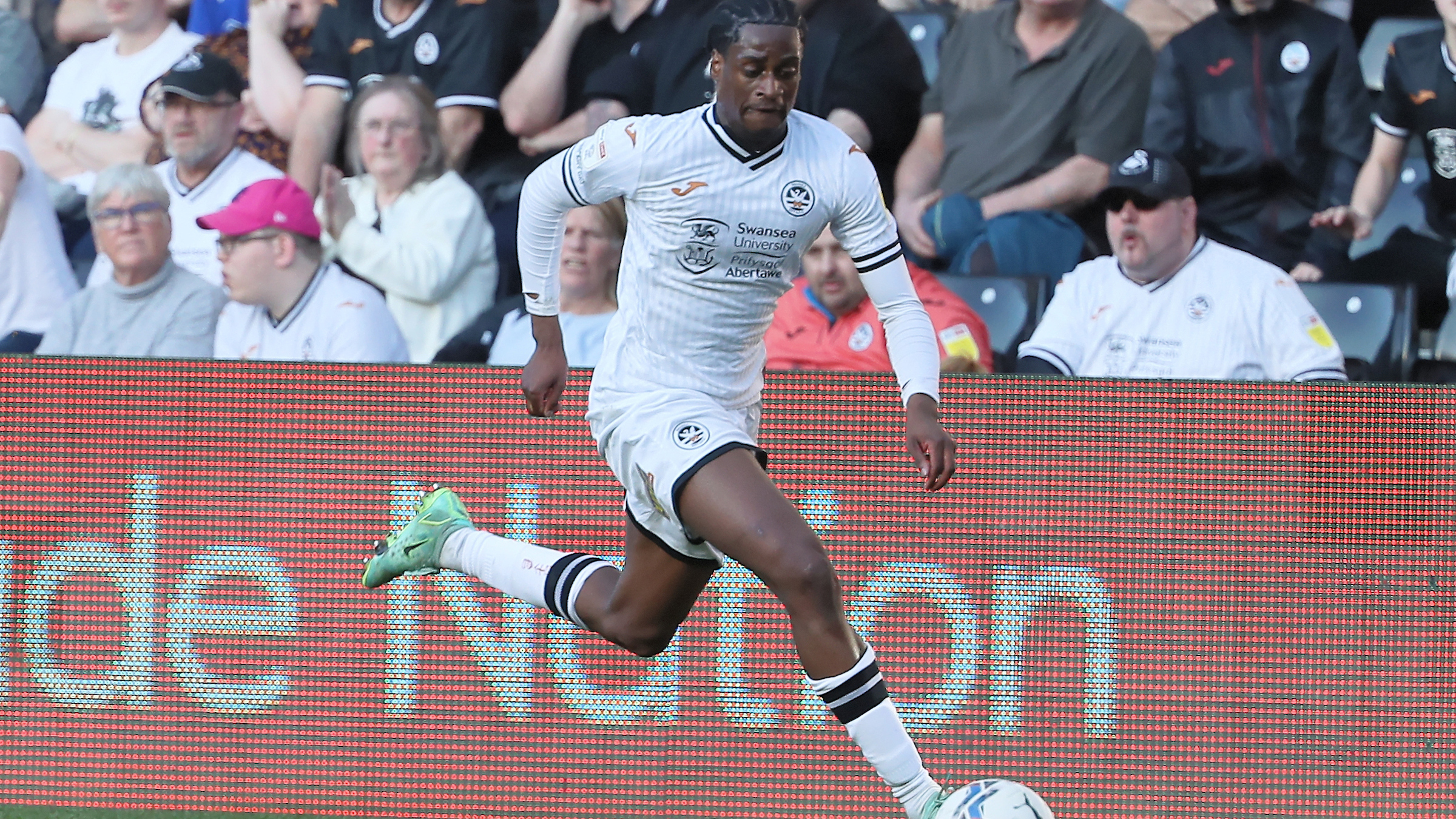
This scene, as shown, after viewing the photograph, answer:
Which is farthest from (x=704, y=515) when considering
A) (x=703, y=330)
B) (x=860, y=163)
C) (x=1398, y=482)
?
(x=1398, y=482)

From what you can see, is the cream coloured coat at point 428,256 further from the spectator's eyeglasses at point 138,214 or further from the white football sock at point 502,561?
the white football sock at point 502,561

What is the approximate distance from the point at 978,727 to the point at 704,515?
66.2 inches

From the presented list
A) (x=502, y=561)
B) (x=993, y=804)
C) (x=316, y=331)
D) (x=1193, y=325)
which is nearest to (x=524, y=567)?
(x=502, y=561)

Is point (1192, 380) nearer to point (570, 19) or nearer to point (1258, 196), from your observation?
point (1258, 196)

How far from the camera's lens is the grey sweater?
6777 millimetres

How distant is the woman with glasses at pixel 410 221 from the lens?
6.99m

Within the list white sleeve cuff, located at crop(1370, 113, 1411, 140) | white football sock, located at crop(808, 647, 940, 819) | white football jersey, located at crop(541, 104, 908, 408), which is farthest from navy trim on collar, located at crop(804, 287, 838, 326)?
white football sock, located at crop(808, 647, 940, 819)

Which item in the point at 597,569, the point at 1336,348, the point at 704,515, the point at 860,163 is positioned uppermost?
the point at 860,163

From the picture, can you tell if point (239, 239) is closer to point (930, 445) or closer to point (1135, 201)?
point (1135, 201)

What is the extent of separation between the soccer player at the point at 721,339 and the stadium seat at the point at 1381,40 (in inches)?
144

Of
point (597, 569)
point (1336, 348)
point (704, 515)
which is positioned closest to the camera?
point (704, 515)

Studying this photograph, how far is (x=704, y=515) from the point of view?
381 centimetres

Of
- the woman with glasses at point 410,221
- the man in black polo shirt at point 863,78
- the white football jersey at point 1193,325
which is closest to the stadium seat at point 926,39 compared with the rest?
the man in black polo shirt at point 863,78

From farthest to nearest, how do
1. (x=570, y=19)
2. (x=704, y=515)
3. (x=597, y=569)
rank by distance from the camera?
(x=570, y=19)
(x=597, y=569)
(x=704, y=515)
